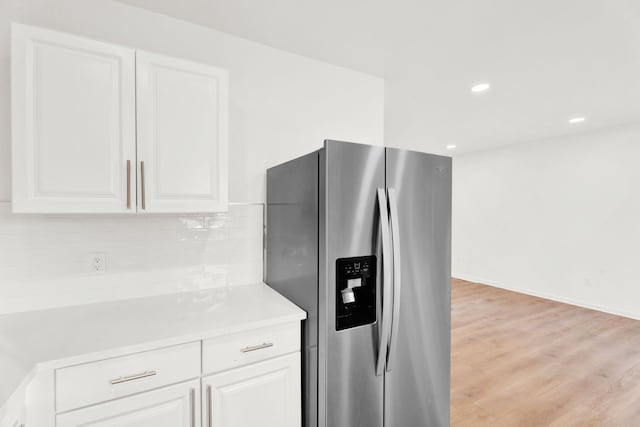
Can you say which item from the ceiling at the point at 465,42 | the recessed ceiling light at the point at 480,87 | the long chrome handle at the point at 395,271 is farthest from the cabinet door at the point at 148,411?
the recessed ceiling light at the point at 480,87

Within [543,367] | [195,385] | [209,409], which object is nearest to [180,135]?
[195,385]

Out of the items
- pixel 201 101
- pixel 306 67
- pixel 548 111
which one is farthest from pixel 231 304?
pixel 548 111

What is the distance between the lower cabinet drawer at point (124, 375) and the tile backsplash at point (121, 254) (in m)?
0.65

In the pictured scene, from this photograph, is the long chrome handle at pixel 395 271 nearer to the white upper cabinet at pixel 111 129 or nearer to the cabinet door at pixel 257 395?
the cabinet door at pixel 257 395

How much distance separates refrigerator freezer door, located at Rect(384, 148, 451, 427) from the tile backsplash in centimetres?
101

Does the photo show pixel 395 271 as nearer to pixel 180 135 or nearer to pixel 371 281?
pixel 371 281

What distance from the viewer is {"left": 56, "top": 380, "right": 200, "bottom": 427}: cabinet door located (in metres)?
1.02

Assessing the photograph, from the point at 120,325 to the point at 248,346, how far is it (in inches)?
22.3

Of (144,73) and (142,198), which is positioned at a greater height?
(144,73)

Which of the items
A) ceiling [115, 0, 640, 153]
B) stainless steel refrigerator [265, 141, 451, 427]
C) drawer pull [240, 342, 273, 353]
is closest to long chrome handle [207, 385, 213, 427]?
drawer pull [240, 342, 273, 353]

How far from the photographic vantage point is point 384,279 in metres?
1.39

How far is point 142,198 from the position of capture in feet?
4.53

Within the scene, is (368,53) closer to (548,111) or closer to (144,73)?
(144,73)

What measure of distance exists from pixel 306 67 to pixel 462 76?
4.57ft
